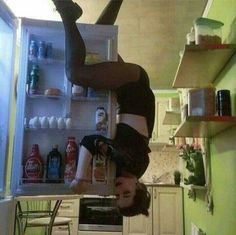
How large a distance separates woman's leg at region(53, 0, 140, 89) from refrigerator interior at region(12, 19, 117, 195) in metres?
0.15

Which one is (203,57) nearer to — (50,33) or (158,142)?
(50,33)

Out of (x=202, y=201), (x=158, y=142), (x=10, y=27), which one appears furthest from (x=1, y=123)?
(x=158, y=142)

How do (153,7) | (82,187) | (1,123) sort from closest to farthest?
(82,187) < (1,123) < (153,7)

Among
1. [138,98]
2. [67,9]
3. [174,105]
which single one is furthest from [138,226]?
[67,9]

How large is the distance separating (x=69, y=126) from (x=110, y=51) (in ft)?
1.51

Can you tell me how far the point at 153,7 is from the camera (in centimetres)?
250

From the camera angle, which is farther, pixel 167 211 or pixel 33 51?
pixel 167 211

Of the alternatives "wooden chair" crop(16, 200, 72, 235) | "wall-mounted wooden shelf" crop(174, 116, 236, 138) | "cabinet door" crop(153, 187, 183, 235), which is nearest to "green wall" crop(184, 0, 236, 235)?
"wall-mounted wooden shelf" crop(174, 116, 236, 138)

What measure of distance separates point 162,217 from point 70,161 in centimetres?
279

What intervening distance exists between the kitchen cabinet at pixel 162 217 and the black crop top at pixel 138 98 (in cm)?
276

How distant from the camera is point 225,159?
1.85 m

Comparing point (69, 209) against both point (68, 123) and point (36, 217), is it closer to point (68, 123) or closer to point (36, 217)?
point (36, 217)

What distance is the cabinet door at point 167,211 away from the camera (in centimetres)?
402

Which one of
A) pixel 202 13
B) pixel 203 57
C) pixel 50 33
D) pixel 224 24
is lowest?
pixel 203 57
